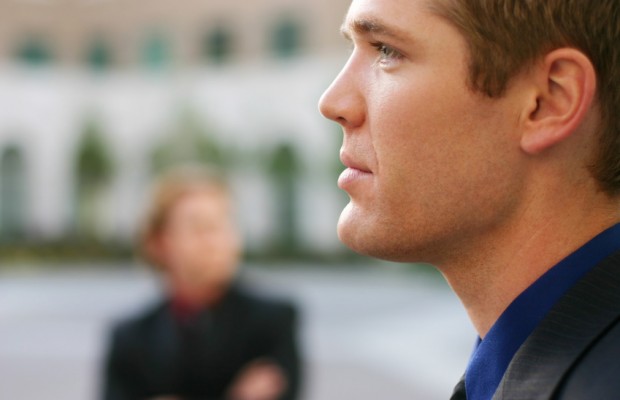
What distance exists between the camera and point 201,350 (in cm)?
386

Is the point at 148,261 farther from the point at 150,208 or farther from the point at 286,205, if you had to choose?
the point at 286,205

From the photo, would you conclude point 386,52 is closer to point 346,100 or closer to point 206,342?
point 346,100

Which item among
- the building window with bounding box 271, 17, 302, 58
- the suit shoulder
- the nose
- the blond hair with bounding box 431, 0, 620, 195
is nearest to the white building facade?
the building window with bounding box 271, 17, 302, 58

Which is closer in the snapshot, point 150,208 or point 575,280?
point 575,280

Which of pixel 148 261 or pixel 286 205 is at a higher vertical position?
pixel 148 261

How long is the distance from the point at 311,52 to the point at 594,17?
3066 centimetres

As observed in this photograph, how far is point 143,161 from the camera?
1326 inches

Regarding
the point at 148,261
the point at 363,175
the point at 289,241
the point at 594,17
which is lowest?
the point at 289,241

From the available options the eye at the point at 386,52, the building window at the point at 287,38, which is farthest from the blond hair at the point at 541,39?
the building window at the point at 287,38

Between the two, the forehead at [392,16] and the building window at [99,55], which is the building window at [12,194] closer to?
the building window at [99,55]

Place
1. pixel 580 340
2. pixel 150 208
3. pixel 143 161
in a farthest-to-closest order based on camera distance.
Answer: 1. pixel 143 161
2. pixel 150 208
3. pixel 580 340

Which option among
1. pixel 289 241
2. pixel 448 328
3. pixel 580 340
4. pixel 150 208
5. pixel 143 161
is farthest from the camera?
pixel 143 161

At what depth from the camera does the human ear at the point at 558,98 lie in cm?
153

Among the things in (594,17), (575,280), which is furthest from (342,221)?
(594,17)
